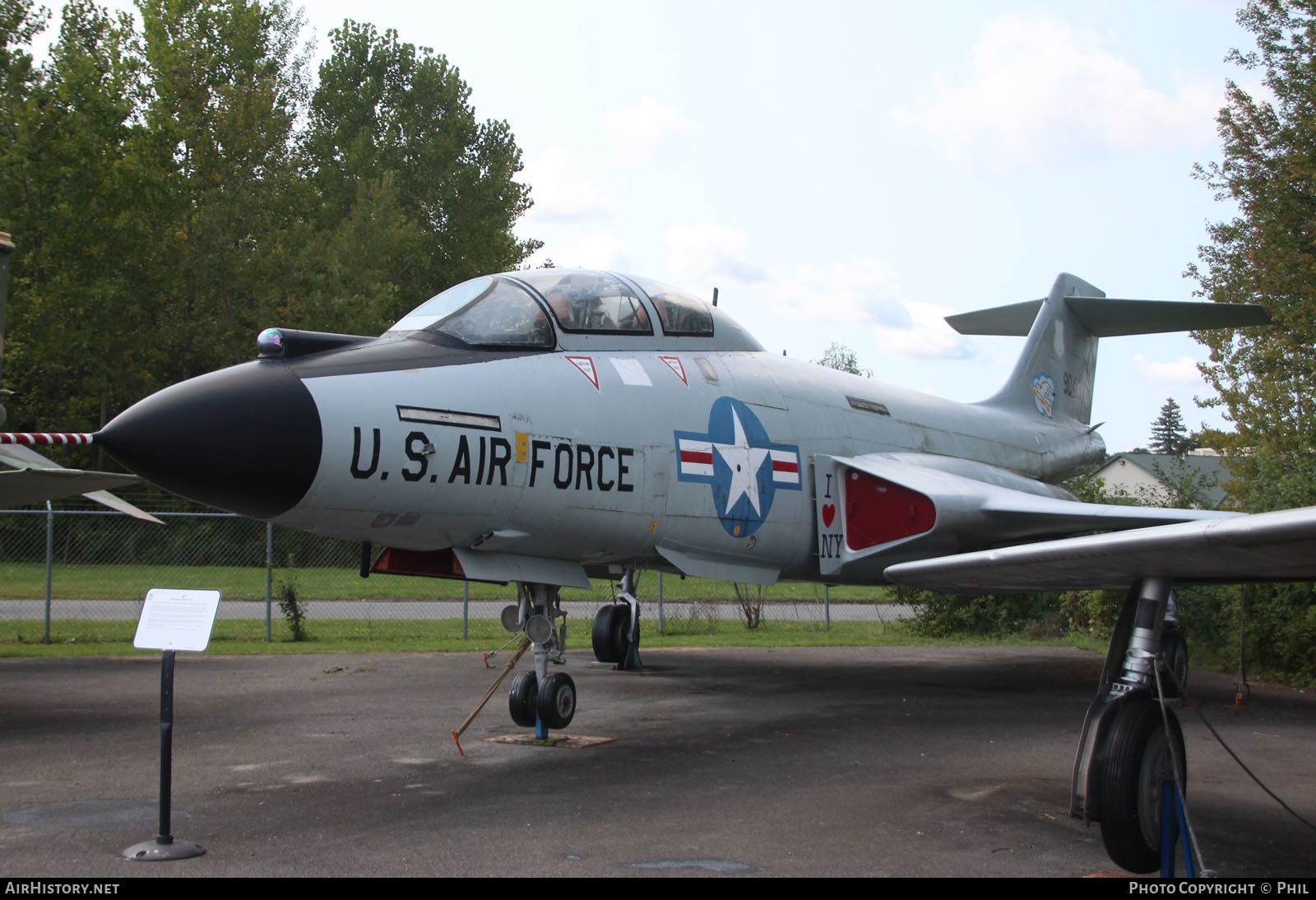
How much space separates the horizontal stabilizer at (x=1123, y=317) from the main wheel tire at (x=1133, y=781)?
961cm

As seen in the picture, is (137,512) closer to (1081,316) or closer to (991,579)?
(991,579)

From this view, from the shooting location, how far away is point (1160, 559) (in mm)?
4293

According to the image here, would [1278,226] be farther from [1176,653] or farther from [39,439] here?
[39,439]

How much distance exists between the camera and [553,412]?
21.7 feet

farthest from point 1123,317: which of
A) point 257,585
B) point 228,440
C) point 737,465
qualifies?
point 257,585

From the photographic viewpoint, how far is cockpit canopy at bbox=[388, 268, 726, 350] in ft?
22.5

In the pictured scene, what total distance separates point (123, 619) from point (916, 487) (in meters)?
13.3

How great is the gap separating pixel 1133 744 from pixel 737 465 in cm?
402

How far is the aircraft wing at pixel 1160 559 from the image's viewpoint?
380 cm

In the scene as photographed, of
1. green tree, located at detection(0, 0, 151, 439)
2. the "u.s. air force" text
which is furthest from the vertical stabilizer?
green tree, located at detection(0, 0, 151, 439)

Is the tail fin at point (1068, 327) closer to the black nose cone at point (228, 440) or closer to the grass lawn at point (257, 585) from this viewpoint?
the grass lawn at point (257, 585)

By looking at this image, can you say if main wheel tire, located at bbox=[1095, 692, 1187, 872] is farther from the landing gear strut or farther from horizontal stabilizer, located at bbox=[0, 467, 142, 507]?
the landing gear strut

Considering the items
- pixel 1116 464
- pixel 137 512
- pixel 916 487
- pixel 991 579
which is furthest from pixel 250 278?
pixel 1116 464

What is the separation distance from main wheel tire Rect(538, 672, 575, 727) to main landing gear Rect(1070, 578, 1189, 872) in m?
3.32
